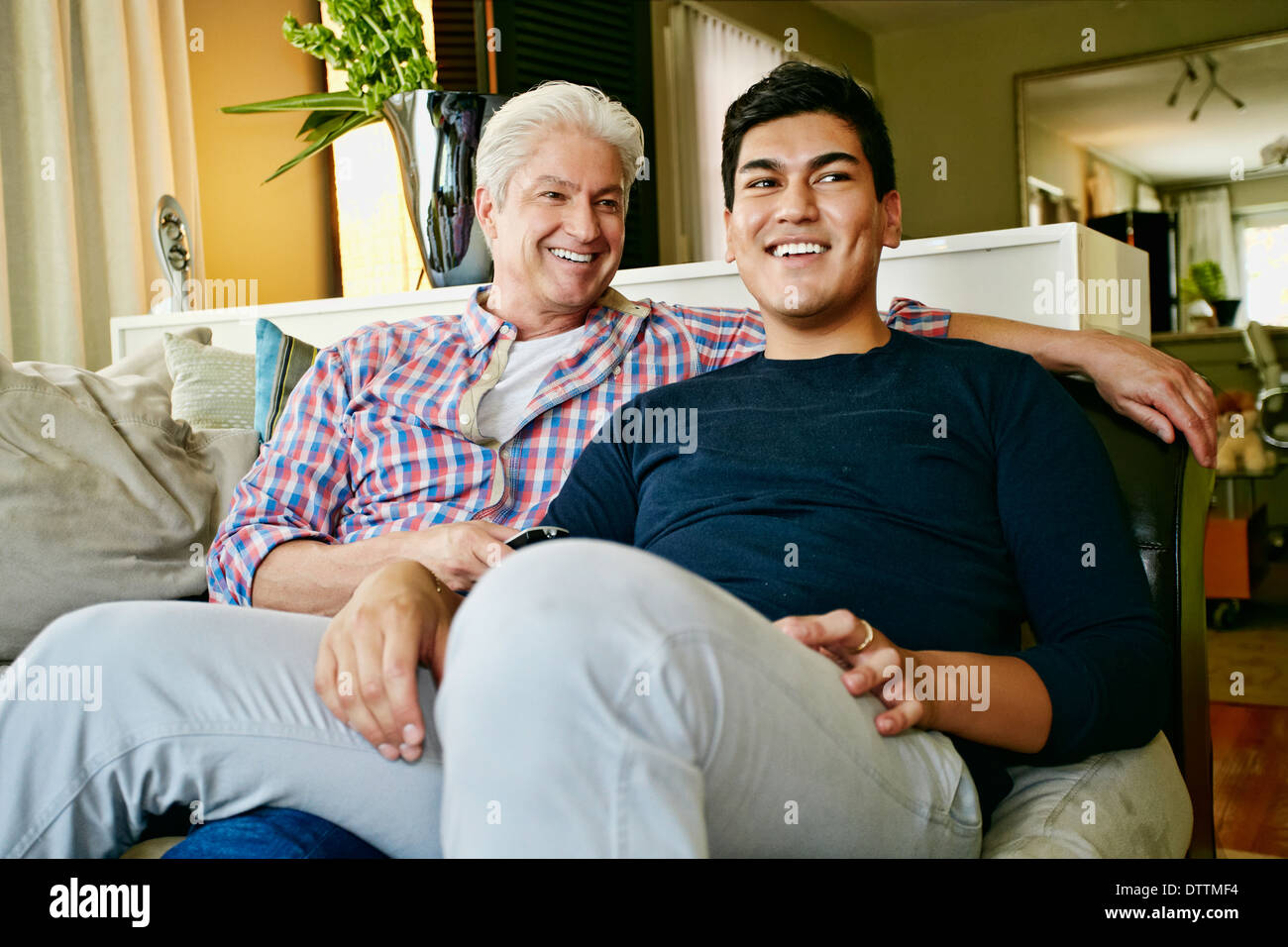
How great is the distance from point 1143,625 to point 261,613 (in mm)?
760

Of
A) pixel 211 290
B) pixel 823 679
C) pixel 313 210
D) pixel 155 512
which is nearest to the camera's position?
pixel 823 679

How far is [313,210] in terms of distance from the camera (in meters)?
3.42

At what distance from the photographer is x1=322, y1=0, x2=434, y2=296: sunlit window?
3.13 metres

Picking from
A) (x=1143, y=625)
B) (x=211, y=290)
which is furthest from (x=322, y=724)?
(x=211, y=290)

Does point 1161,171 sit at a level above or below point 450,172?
above

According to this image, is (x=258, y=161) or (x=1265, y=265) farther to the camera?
(x=1265, y=265)

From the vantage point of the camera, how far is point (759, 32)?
5.45 metres

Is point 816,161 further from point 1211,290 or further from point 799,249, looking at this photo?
point 1211,290

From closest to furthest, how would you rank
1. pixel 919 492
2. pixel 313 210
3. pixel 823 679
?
pixel 823 679
pixel 919 492
pixel 313 210

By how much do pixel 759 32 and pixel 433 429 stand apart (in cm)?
460

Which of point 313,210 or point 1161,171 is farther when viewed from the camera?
point 1161,171

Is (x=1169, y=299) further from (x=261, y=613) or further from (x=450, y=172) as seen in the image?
(x=261, y=613)

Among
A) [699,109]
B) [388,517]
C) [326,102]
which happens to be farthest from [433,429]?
[699,109]

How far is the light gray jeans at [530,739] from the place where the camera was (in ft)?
2.17
